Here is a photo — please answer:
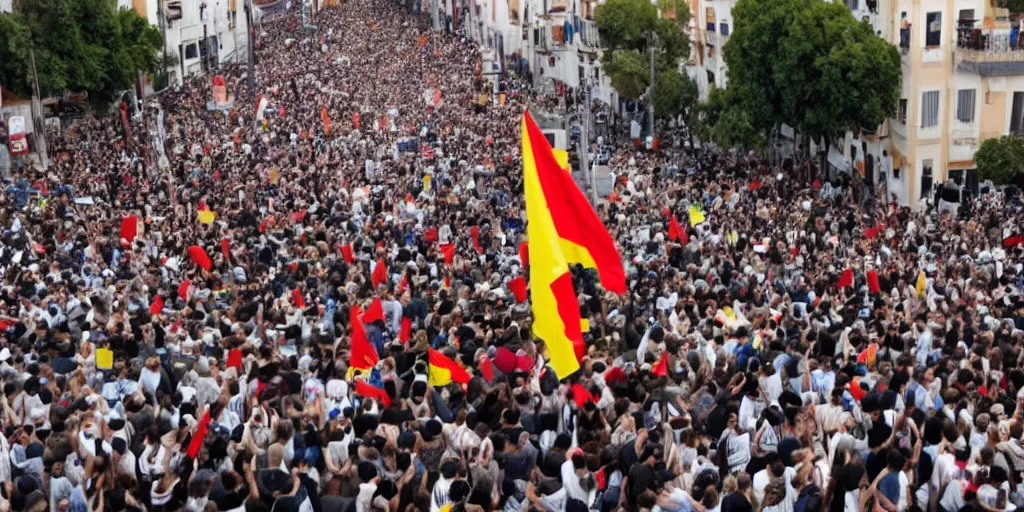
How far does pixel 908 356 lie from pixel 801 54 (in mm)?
26052

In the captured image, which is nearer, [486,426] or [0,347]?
[486,426]

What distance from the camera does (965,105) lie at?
41.6 metres

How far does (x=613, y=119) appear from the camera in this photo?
60312mm

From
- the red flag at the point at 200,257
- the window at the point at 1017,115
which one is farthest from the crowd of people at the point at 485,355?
the window at the point at 1017,115

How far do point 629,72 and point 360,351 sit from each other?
129ft

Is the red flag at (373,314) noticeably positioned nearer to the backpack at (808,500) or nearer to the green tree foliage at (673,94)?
the backpack at (808,500)

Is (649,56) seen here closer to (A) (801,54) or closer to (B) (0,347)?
(A) (801,54)

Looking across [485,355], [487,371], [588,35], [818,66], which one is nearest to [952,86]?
[818,66]

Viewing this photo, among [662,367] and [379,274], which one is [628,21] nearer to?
[379,274]

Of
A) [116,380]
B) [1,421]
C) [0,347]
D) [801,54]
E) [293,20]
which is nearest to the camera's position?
[1,421]

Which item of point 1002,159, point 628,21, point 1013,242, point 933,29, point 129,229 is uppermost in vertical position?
point 933,29

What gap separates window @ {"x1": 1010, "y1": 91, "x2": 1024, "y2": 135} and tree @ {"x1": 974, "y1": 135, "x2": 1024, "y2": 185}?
87.4 inches

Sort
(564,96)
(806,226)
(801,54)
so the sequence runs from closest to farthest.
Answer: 1. (806,226)
2. (801,54)
3. (564,96)

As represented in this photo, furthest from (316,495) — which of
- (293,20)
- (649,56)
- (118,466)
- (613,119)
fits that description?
(293,20)
